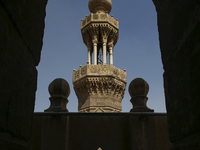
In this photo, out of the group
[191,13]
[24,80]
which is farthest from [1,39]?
[191,13]

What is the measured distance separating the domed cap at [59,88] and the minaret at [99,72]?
9682 mm

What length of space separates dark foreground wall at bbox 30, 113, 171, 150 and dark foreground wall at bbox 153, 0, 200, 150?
2.95m

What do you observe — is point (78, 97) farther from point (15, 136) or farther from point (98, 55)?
point (15, 136)

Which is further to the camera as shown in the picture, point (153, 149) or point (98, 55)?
point (98, 55)

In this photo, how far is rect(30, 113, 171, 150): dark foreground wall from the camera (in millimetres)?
4238

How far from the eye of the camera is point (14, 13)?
3.81 ft

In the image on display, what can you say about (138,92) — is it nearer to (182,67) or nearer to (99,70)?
(182,67)

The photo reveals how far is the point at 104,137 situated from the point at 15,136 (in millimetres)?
3345

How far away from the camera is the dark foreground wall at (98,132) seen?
13.9 ft

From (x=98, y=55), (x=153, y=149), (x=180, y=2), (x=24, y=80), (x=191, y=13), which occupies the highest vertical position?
(x=98, y=55)

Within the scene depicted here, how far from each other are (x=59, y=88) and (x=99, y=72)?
10.2 metres

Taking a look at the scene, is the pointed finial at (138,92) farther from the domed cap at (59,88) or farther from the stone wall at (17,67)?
the stone wall at (17,67)

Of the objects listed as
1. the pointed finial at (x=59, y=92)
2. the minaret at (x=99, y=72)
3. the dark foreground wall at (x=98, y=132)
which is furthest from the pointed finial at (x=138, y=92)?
the minaret at (x=99, y=72)

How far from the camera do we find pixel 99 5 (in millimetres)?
17438
